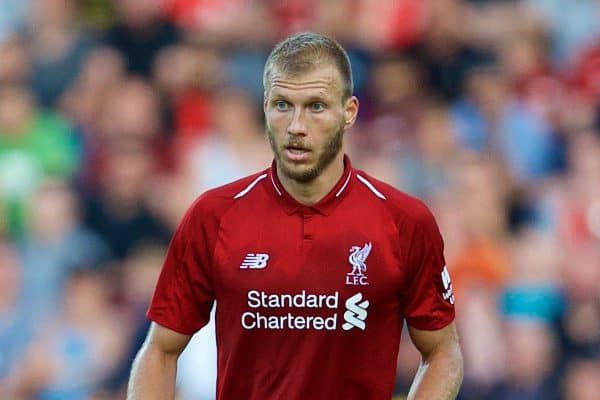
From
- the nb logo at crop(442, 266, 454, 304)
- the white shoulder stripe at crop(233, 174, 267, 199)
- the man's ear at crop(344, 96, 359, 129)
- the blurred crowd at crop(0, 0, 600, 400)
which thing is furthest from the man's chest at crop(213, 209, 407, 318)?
the blurred crowd at crop(0, 0, 600, 400)

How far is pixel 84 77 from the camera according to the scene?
12.4 metres

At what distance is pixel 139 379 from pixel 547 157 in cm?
612

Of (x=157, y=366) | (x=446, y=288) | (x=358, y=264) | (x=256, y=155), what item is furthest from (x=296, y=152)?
(x=256, y=155)

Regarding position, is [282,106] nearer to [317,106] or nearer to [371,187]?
[317,106]

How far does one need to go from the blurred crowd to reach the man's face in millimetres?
3978

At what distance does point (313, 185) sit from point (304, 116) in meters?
0.34

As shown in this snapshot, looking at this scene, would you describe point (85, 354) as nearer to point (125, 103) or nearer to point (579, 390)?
point (125, 103)

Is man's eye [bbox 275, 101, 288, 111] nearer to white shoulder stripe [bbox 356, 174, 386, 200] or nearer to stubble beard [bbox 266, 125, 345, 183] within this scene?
stubble beard [bbox 266, 125, 345, 183]

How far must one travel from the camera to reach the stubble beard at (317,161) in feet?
19.1

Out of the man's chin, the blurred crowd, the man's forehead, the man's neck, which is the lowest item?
the blurred crowd

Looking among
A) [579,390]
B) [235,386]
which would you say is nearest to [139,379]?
[235,386]

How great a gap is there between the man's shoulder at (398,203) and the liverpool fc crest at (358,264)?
174mm

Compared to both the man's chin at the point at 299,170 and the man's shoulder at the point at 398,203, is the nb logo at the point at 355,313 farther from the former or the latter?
the man's chin at the point at 299,170

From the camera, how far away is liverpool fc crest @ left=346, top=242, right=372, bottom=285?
5.88 meters
